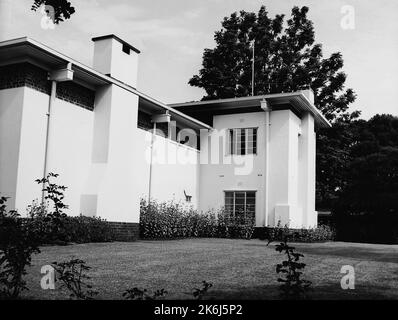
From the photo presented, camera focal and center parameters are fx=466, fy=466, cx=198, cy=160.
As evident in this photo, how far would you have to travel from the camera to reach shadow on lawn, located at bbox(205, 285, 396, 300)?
514 centimetres

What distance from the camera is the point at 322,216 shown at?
84.3ft

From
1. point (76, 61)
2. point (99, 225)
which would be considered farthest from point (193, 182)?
point (76, 61)

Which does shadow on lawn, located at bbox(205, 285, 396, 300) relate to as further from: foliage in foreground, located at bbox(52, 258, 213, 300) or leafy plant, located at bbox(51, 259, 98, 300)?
leafy plant, located at bbox(51, 259, 98, 300)

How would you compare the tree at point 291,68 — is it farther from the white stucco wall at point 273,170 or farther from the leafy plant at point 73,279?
the leafy plant at point 73,279

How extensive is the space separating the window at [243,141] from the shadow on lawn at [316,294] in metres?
13.4

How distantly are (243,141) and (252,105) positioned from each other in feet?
4.98

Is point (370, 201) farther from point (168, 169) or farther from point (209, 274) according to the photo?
point (209, 274)

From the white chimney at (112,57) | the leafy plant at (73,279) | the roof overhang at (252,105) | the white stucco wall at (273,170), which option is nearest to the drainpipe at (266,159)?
the white stucco wall at (273,170)

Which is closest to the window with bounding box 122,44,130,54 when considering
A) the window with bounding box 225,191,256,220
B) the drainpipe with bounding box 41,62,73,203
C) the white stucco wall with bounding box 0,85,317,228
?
the white stucco wall with bounding box 0,85,317,228

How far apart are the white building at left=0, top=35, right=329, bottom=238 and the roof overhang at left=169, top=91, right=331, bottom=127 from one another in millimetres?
44

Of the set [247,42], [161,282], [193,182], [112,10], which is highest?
[247,42]

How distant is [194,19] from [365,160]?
21.1 m
